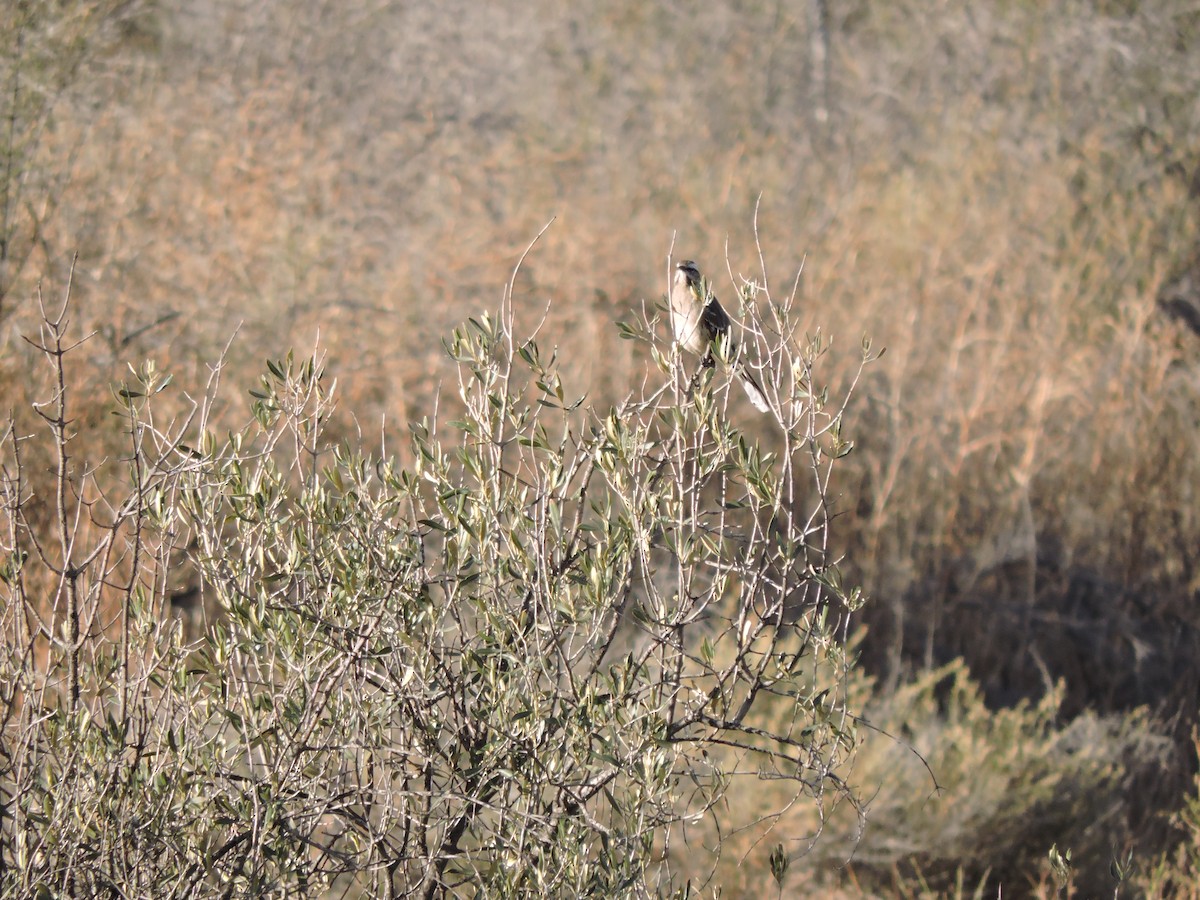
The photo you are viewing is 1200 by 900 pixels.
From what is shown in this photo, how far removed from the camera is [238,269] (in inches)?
284

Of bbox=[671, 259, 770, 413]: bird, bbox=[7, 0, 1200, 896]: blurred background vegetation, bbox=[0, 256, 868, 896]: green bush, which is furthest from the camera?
bbox=[7, 0, 1200, 896]: blurred background vegetation

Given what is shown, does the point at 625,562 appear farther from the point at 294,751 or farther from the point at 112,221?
the point at 112,221

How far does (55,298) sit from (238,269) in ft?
4.05

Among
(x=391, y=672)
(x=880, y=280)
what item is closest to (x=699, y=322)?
(x=391, y=672)

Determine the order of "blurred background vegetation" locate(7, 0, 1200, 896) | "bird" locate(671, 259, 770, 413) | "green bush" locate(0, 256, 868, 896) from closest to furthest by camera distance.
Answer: "green bush" locate(0, 256, 868, 896) → "bird" locate(671, 259, 770, 413) → "blurred background vegetation" locate(7, 0, 1200, 896)

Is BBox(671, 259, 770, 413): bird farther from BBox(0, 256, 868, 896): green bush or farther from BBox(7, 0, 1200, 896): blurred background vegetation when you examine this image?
BBox(7, 0, 1200, 896): blurred background vegetation

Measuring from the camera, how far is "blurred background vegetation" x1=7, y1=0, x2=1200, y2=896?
19.1 ft

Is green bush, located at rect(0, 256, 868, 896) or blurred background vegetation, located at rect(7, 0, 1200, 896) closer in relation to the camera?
green bush, located at rect(0, 256, 868, 896)

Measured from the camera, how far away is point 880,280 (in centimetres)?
810

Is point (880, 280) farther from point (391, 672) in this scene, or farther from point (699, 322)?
point (391, 672)

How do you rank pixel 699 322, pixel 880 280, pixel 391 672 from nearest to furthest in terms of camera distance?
pixel 391 672 < pixel 699 322 < pixel 880 280

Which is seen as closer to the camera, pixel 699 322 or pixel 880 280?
pixel 699 322

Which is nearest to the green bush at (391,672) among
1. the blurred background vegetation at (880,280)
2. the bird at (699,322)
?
the bird at (699,322)

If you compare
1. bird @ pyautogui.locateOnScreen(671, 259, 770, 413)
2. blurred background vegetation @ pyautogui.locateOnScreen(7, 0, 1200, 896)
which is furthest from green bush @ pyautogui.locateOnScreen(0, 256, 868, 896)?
blurred background vegetation @ pyautogui.locateOnScreen(7, 0, 1200, 896)
